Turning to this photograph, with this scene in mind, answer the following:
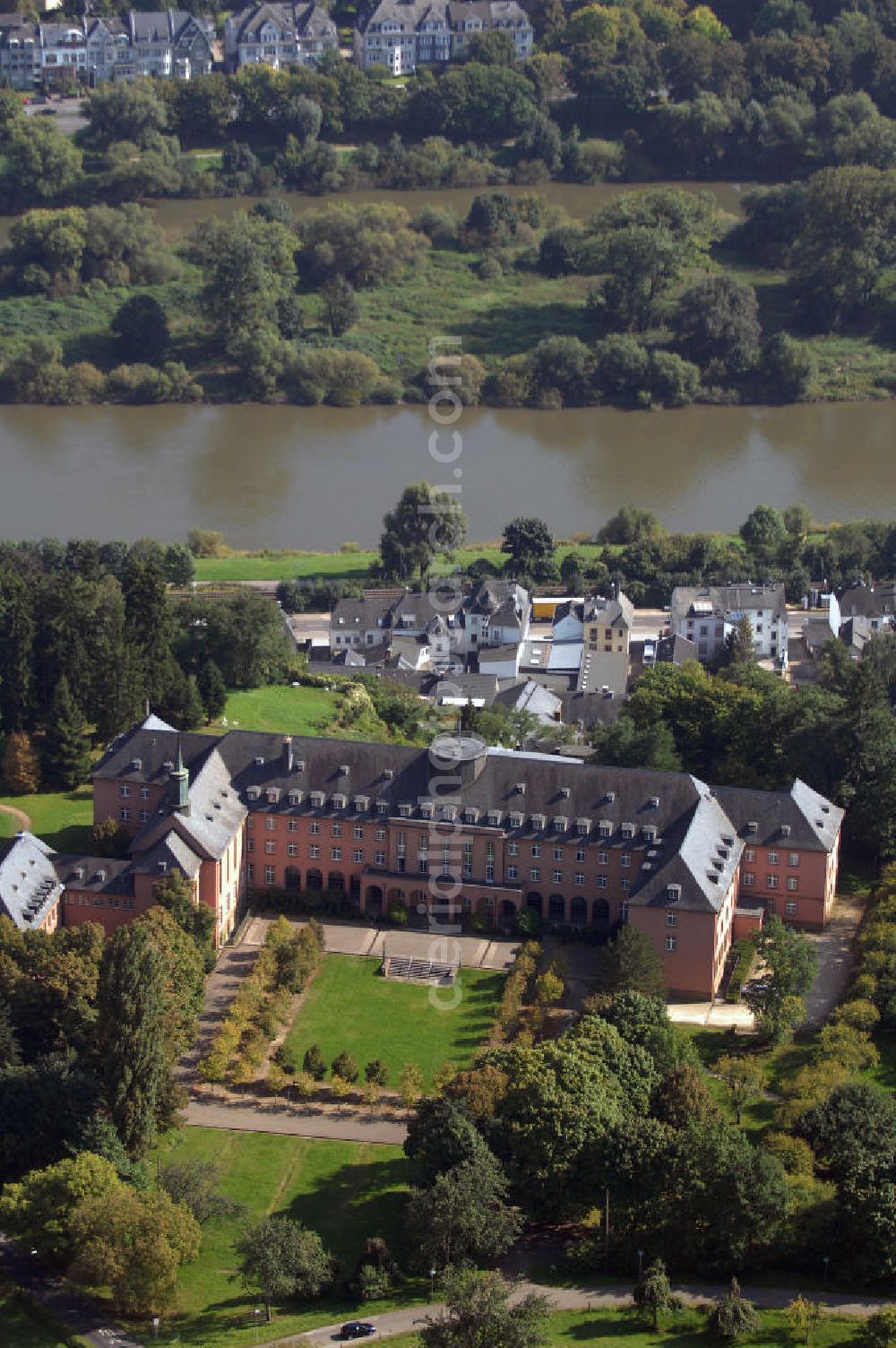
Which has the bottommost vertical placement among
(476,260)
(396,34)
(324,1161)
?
(324,1161)

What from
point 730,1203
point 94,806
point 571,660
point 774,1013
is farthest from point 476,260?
point 730,1203

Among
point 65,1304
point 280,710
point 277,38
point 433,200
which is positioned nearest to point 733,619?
point 280,710

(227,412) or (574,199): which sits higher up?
(574,199)

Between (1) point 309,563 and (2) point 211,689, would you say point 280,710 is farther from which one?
(1) point 309,563

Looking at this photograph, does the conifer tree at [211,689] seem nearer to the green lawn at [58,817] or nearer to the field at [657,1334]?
the green lawn at [58,817]

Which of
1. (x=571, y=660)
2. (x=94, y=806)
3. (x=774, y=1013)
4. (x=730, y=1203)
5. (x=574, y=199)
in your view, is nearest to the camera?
(x=730, y=1203)

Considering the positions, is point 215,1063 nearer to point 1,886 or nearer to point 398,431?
point 1,886

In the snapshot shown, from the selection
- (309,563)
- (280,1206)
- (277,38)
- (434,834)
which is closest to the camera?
(280,1206)
